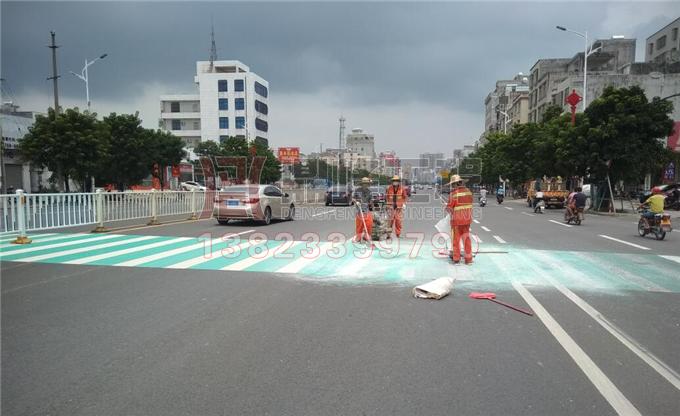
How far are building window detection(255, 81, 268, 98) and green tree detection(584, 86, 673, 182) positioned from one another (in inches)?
2206

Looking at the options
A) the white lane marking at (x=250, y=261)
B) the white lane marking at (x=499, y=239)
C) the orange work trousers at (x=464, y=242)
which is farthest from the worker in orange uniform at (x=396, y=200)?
the orange work trousers at (x=464, y=242)

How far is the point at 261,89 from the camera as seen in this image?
2940 inches

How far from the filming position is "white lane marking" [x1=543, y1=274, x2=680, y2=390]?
12.1 ft

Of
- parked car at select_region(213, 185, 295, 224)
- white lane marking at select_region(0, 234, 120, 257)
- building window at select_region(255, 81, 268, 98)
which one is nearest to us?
white lane marking at select_region(0, 234, 120, 257)

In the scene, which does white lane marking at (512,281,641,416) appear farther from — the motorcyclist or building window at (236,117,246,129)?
building window at (236,117,246,129)

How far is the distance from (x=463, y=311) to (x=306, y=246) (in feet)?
19.6

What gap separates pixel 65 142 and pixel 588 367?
30027mm

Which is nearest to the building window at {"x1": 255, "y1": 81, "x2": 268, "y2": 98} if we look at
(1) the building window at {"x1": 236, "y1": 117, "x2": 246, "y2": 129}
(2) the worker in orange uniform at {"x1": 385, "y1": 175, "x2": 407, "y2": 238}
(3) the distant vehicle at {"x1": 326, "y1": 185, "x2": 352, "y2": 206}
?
(1) the building window at {"x1": 236, "y1": 117, "x2": 246, "y2": 129}

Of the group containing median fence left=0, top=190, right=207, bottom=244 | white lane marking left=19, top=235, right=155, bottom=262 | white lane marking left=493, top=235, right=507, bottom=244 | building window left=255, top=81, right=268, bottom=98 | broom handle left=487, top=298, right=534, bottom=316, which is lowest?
white lane marking left=493, top=235, right=507, bottom=244

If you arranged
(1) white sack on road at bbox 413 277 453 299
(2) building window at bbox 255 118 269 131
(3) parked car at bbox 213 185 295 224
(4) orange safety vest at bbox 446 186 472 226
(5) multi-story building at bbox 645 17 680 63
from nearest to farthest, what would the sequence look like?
(1) white sack on road at bbox 413 277 453 299 → (4) orange safety vest at bbox 446 186 472 226 → (3) parked car at bbox 213 185 295 224 → (5) multi-story building at bbox 645 17 680 63 → (2) building window at bbox 255 118 269 131

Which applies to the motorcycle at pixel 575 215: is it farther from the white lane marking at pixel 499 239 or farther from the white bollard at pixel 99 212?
the white bollard at pixel 99 212

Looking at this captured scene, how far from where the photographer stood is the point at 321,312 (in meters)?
5.34

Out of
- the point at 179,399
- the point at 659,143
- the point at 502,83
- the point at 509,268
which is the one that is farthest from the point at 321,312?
the point at 502,83

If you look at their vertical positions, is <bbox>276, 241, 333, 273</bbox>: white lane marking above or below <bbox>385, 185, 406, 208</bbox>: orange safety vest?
below
